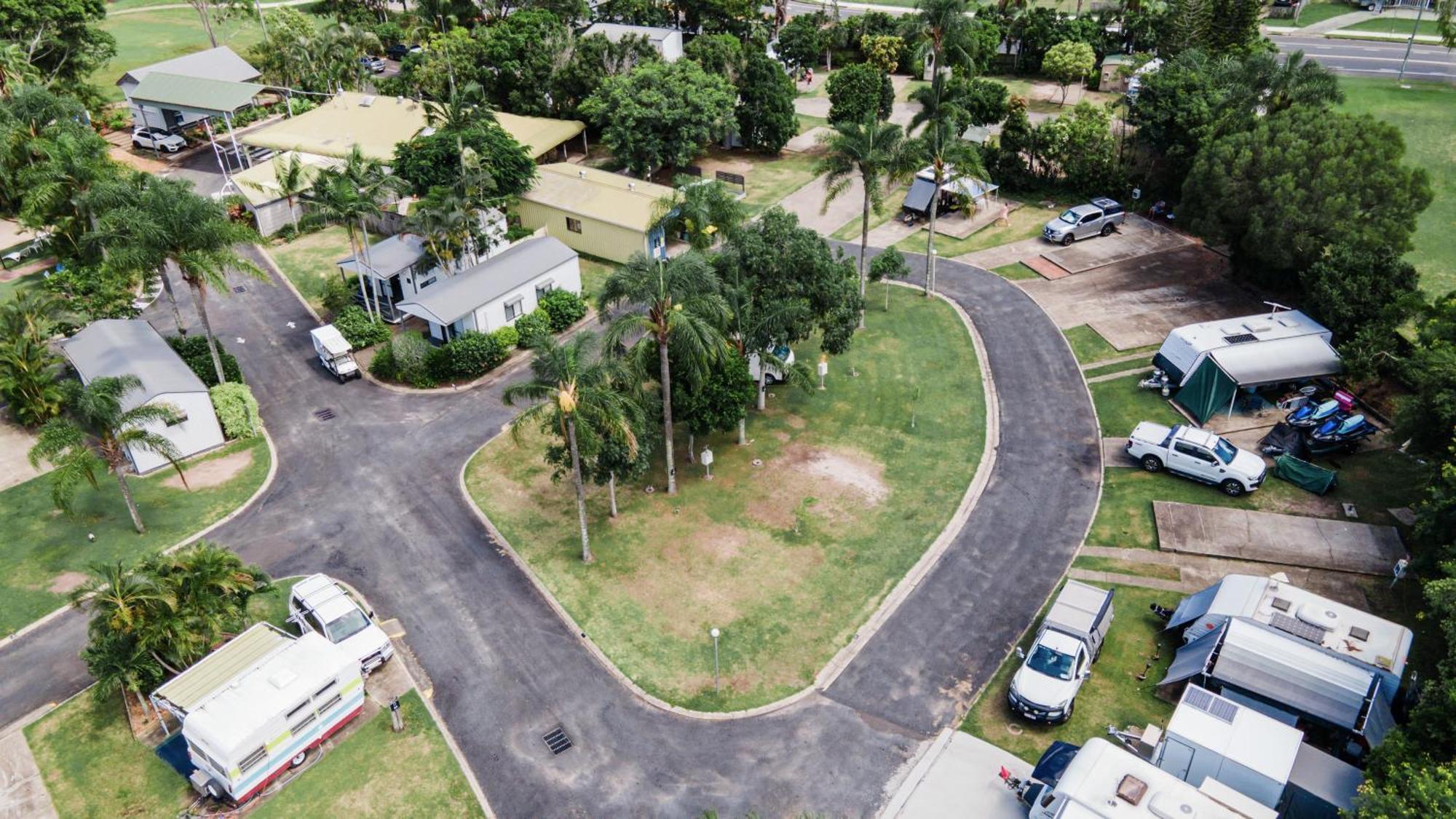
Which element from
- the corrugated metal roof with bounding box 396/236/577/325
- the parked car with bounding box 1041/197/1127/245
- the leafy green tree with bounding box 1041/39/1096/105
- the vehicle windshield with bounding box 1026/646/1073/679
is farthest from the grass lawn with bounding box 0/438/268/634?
the leafy green tree with bounding box 1041/39/1096/105

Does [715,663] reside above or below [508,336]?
below

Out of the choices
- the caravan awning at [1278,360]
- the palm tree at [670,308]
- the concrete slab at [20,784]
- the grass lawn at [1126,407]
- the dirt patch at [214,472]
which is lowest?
the concrete slab at [20,784]

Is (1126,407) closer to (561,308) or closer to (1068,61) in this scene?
(561,308)

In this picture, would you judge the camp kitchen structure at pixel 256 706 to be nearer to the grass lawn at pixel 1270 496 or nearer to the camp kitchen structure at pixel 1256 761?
the camp kitchen structure at pixel 1256 761

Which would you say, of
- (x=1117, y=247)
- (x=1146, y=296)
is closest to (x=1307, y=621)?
(x=1146, y=296)

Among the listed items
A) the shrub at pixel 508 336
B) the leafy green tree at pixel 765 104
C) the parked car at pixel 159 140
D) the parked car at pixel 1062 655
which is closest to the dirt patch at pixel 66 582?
the shrub at pixel 508 336

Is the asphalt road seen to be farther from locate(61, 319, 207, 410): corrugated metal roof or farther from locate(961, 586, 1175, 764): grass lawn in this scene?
locate(61, 319, 207, 410): corrugated metal roof
